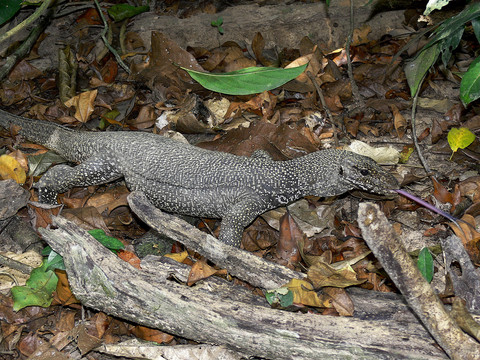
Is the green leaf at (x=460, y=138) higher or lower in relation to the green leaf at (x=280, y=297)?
higher

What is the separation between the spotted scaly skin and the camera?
5.02 metres

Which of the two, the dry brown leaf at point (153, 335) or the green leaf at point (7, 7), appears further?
the green leaf at point (7, 7)

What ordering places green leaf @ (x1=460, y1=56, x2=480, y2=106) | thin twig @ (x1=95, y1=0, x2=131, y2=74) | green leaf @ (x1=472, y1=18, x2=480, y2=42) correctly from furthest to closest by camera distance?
1. thin twig @ (x1=95, y1=0, x2=131, y2=74)
2. green leaf @ (x1=472, y1=18, x2=480, y2=42)
3. green leaf @ (x1=460, y1=56, x2=480, y2=106)

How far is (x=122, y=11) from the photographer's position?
7824 mm

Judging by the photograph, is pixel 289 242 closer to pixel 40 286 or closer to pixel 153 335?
pixel 153 335

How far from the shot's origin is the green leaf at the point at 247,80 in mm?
3738

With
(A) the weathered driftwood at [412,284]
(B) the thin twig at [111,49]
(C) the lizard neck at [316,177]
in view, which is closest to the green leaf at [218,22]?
(B) the thin twig at [111,49]

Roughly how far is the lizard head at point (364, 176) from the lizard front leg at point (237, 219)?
956 mm

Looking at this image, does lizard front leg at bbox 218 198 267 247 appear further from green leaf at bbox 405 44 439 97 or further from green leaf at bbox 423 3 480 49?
green leaf at bbox 423 3 480 49

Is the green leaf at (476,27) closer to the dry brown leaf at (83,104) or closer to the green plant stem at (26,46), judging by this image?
the dry brown leaf at (83,104)

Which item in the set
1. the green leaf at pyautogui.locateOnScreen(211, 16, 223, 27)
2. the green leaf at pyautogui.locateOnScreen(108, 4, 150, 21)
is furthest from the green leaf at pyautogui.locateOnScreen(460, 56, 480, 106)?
the green leaf at pyautogui.locateOnScreen(108, 4, 150, 21)

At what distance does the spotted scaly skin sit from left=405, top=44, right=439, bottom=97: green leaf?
39.8 inches

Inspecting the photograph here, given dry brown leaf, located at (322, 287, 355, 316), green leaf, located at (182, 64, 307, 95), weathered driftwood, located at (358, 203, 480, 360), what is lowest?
dry brown leaf, located at (322, 287, 355, 316)

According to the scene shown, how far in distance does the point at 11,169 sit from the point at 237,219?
284 cm
